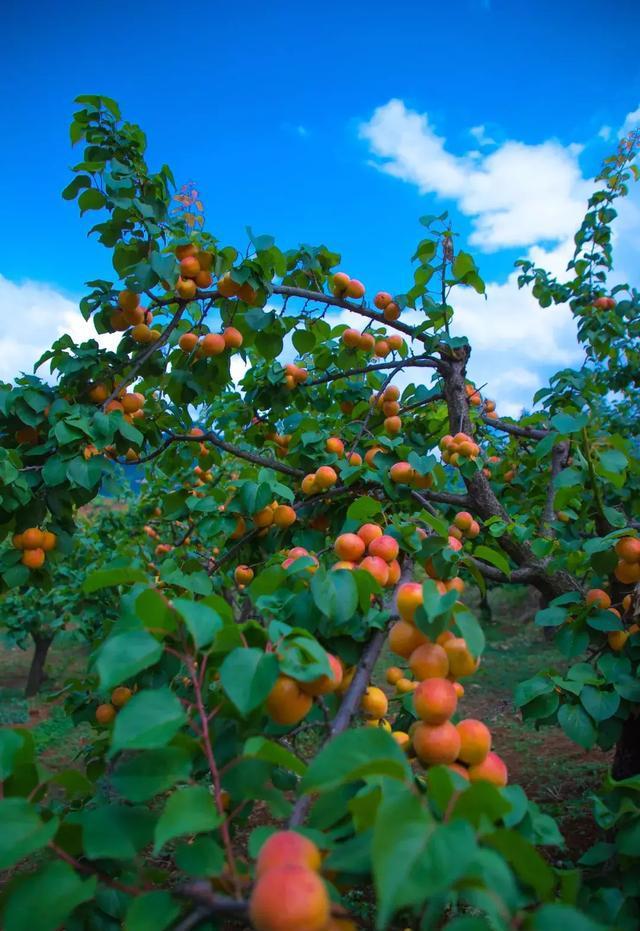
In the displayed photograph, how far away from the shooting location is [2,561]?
5.63 feet

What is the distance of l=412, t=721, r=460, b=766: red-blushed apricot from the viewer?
0.74 m

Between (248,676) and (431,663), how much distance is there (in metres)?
0.26

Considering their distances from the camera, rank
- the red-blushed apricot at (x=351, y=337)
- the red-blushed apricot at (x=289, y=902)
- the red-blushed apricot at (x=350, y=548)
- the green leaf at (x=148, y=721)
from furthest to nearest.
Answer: the red-blushed apricot at (x=351, y=337) < the red-blushed apricot at (x=350, y=548) < the green leaf at (x=148, y=721) < the red-blushed apricot at (x=289, y=902)

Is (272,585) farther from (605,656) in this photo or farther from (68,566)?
(68,566)

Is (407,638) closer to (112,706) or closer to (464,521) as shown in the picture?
(112,706)

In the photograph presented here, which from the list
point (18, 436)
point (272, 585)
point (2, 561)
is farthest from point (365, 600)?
point (18, 436)

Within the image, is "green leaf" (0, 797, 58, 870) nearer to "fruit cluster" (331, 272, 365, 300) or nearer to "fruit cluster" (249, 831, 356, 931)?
"fruit cluster" (249, 831, 356, 931)

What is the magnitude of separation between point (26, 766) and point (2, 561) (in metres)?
1.12

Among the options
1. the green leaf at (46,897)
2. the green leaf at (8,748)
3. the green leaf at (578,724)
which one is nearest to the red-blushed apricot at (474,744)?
the green leaf at (46,897)

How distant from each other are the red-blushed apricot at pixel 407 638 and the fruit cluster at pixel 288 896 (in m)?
0.36

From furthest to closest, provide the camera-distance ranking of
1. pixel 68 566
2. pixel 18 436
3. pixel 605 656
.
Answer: pixel 68 566
pixel 18 436
pixel 605 656

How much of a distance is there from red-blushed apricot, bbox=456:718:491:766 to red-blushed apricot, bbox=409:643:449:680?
2.8 inches

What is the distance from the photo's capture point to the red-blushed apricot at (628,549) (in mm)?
1446

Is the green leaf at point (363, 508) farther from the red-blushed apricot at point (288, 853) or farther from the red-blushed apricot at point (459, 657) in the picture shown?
the red-blushed apricot at point (288, 853)
